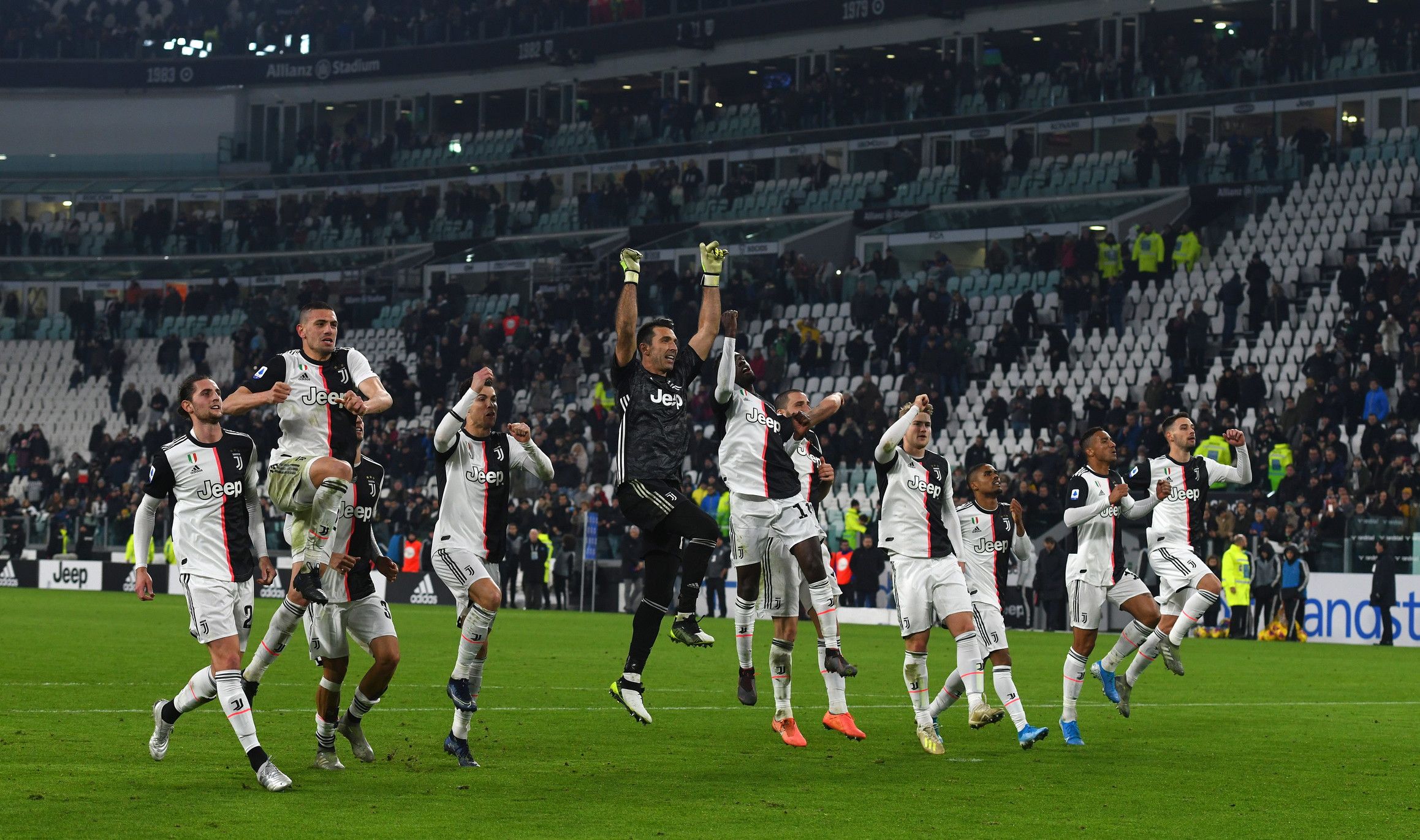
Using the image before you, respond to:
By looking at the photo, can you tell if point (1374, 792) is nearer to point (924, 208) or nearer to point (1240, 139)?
point (1240, 139)

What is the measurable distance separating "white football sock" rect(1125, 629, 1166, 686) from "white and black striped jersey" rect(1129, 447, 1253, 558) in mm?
1697

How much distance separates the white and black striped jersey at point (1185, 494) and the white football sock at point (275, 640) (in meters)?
8.71

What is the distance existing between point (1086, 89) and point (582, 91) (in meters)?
21.0

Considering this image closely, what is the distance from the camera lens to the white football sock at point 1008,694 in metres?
13.1

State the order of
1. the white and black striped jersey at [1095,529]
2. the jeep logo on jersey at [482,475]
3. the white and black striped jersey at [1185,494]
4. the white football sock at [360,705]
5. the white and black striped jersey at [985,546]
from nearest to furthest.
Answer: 1. the white football sock at [360,705]
2. the jeep logo on jersey at [482,475]
3. the white and black striped jersey at [985,546]
4. the white and black striped jersey at [1095,529]
5. the white and black striped jersey at [1185,494]

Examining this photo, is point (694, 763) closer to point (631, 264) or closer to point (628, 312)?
point (628, 312)

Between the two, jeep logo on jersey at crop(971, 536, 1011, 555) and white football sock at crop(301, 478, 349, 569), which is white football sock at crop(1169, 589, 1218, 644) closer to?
jeep logo on jersey at crop(971, 536, 1011, 555)

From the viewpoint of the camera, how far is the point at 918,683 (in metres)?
13.5

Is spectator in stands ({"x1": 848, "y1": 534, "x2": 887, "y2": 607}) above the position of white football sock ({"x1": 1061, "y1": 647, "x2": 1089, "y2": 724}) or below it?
below

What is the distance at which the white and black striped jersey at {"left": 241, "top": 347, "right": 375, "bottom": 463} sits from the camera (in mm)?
11812

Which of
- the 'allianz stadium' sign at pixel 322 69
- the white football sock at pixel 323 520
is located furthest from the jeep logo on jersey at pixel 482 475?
the 'allianz stadium' sign at pixel 322 69

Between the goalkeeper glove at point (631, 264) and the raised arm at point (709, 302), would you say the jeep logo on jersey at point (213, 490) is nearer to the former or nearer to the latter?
the goalkeeper glove at point (631, 264)

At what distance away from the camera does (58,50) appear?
232 ft

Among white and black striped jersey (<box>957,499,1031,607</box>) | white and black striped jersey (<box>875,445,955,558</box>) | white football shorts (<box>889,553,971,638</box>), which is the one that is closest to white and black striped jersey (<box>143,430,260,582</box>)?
white and black striped jersey (<box>875,445,955,558</box>)
